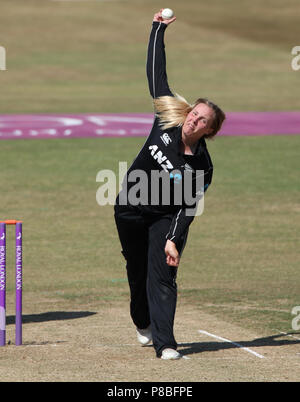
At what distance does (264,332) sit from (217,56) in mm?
30525

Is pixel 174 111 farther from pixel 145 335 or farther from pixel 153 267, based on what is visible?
pixel 145 335

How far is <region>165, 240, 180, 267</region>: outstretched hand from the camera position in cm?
735

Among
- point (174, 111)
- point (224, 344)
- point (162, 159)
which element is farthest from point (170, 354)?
point (174, 111)

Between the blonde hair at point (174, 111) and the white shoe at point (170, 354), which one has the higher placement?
the blonde hair at point (174, 111)

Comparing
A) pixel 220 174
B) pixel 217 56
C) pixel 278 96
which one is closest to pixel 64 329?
pixel 220 174

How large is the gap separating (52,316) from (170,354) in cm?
230

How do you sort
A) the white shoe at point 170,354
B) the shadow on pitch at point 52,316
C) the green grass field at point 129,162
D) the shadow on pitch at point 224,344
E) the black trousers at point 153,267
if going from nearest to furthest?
the white shoe at point 170,354 < the black trousers at point 153,267 < the shadow on pitch at point 224,344 < the shadow on pitch at point 52,316 < the green grass field at point 129,162

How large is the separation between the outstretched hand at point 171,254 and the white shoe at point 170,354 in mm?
639

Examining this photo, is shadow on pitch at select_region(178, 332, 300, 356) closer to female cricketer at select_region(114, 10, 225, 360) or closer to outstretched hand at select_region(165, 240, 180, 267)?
female cricketer at select_region(114, 10, 225, 360)

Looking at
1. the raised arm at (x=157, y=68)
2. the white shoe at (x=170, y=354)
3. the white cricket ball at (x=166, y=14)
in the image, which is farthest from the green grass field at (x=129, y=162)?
the white cricket ball at (x=166, y=14)

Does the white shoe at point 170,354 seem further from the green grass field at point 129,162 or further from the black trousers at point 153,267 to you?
the green grass field at point 129,162

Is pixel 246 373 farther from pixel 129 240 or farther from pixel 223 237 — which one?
pixel 223 237

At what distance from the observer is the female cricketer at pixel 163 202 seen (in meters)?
7.38

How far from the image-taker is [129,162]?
763 inches
